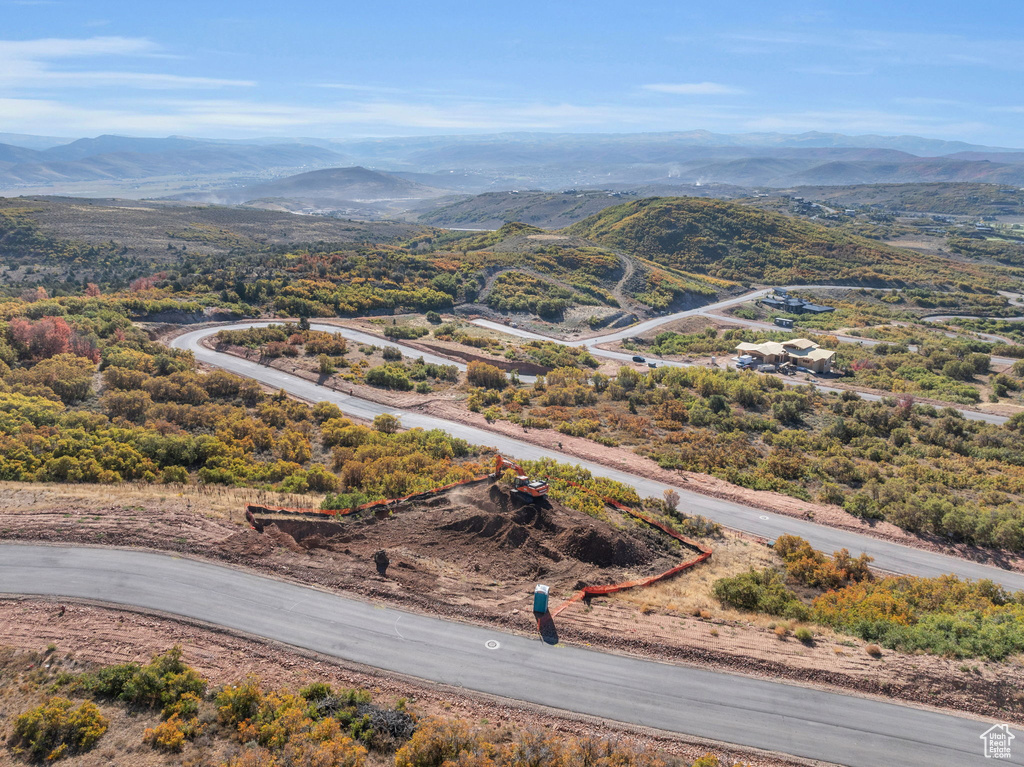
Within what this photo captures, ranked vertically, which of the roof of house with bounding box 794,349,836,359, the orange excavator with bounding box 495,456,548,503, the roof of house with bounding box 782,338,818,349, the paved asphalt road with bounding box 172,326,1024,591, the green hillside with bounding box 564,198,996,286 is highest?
the green hillside with bounding box 564,198,996,286

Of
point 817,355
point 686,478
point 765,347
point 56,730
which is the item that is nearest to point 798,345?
point 817,355

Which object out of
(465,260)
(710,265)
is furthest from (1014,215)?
(465,260)

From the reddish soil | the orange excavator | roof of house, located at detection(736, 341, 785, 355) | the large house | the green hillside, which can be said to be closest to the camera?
the orange excavator

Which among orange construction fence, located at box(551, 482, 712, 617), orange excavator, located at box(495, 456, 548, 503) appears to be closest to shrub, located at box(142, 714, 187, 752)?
orange construction fence, located at box(551, 482, 712, 617)

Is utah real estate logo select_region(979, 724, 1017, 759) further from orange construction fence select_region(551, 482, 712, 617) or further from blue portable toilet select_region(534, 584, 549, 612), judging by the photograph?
blue portable toilet select_region(534, 584, 549, 612)

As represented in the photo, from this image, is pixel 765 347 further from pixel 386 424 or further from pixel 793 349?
pixel 386 424

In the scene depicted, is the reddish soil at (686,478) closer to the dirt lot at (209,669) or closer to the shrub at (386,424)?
the shrub at (386,424)

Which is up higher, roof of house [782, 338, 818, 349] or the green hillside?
the green hillside

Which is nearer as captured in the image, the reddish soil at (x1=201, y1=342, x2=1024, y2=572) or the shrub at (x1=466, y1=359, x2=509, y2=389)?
the reddish soil at (x1=201, y1=342, x2=1024, y2=572)
